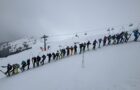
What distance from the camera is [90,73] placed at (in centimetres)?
2192

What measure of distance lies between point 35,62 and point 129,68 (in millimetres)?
16834

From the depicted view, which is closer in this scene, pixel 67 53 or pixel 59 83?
pixel 59 83

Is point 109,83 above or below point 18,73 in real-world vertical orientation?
above

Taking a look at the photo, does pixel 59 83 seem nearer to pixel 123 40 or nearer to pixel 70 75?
pixel 70 75

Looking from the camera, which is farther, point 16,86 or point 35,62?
point 35,62

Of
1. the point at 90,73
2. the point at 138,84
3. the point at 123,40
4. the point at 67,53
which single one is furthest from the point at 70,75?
the point at 123,40

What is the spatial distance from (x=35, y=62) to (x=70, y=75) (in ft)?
39.3

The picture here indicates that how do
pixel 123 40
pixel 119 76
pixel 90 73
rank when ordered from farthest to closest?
pixel 123 40, pixel 90 73, pixel 119 76

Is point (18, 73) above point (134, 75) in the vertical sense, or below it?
below

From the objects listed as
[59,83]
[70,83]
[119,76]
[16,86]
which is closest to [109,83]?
[119,76]

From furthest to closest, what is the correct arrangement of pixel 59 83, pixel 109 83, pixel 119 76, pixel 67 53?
pixel 67 53
pixel 59 83
pixel 119 76
pixel 109 83

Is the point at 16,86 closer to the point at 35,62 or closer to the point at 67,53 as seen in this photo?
the point at 35,62

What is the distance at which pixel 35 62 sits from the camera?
33469 millimetres

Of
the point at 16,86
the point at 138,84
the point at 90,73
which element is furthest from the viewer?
the point at 16,86
